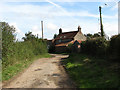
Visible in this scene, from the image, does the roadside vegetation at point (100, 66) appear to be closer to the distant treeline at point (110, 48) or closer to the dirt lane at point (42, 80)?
the distant treeline at point (110, 48)

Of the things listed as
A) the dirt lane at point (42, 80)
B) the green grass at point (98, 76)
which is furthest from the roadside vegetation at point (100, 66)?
the dirt lane at point (42, 80)

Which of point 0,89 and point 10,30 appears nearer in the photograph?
point 0,89

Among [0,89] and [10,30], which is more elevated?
[10,30]

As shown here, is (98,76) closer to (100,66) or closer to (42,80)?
(100,66)

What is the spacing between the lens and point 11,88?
669 centimetres

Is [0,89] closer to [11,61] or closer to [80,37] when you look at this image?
[11,61]

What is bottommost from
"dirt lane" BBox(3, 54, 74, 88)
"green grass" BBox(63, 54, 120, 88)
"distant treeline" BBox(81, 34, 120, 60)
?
"dirt lane" BBox(3, 54, 74, 88)

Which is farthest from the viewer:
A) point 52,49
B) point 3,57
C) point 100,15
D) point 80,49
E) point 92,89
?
point 52,49

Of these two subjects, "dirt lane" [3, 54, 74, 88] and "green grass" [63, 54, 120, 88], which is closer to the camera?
"green grass" [63, 54, 120, 88]

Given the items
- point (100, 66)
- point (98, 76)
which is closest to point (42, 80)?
point (98, 76)

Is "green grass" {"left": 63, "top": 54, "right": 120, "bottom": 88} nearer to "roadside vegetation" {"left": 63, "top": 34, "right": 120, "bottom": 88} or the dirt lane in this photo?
"roadside vegetation" {"left": 63, "top": 34, "right": 120, "bottom": 88}

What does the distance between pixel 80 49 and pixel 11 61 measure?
15.3 m

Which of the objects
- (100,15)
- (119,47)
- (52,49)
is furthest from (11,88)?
(52,49)

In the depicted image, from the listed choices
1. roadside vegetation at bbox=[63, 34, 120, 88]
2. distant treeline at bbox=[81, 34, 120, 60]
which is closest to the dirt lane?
roadside vegetation at bbox=[63, 34, 120, 88]
